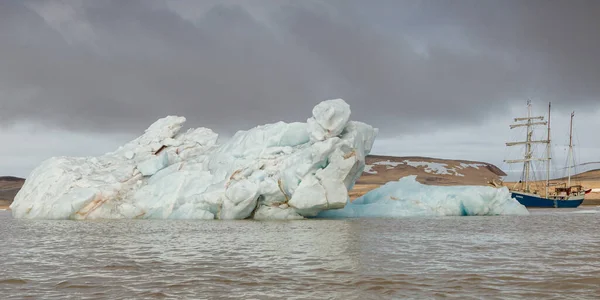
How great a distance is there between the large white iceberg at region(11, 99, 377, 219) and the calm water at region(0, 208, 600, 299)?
32.2 feet

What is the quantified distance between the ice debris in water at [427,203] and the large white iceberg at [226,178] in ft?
9.00

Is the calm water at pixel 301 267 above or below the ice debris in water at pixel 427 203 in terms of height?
below

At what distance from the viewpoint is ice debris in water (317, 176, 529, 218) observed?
32.1 m

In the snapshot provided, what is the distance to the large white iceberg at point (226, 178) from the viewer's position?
27.3 metres

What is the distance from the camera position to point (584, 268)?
10273mm

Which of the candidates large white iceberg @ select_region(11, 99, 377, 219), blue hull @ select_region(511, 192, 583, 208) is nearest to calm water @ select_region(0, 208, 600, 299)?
large white iceberg @ select_region(11, 99, 377, 219)

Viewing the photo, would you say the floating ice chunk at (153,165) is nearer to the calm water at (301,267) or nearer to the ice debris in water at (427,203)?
the ice debris in water at (427,203)

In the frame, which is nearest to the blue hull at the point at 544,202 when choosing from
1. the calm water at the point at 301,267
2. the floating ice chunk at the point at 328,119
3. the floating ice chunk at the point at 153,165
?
the floating ice chunk at the point at 328,119

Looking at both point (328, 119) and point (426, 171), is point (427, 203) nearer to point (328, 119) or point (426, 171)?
point (328, 119)

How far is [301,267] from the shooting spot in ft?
34.9

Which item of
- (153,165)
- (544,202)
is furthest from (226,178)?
(544,202)

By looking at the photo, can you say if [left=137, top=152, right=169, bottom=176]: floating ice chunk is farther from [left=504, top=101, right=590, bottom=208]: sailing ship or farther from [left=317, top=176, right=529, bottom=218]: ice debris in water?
[left=504, top=101, right=590, bottom=208]: sailing ship

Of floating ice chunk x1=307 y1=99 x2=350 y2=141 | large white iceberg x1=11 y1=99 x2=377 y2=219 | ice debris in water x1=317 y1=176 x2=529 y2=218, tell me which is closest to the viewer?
large white iceberg x1=11 y1=99 x2=377 y2=219

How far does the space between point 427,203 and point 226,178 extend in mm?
12369
